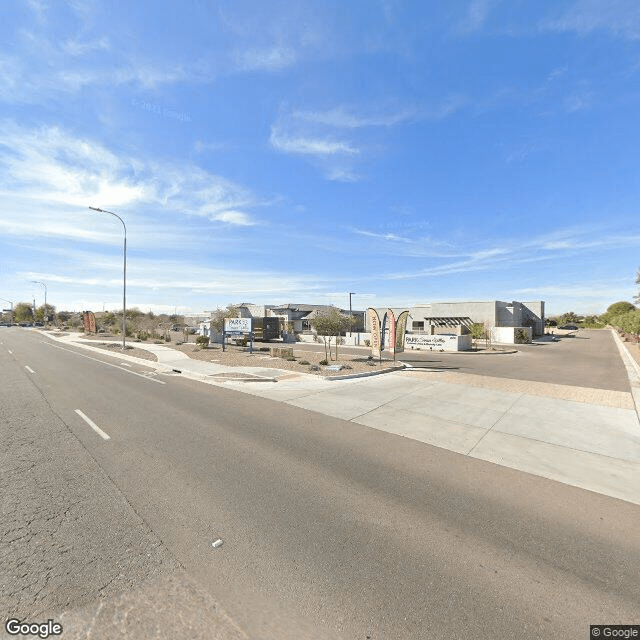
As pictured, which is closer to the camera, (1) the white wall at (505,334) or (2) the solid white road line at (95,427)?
(2) the solid white road line at (95,427)

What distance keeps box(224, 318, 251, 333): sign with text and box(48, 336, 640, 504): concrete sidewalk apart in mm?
9609

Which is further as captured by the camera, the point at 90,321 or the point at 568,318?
the point at 568,318

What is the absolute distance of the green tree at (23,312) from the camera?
11094 cm

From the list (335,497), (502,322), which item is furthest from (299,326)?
(335,497)

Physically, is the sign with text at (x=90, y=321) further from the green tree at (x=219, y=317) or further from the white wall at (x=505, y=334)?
the white wall at (x=505, y=334)

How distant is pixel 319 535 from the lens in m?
3.66

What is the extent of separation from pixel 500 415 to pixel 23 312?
149 metres

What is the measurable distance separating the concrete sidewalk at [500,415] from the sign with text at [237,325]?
378 inches

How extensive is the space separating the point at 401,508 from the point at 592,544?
2105 millimetres

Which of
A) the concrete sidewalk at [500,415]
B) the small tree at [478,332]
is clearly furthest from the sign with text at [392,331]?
the small tree at [478,332]

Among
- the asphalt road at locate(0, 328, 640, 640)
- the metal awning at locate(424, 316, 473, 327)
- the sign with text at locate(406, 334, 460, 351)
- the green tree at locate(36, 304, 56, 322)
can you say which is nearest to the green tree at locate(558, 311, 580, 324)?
the metal awning at locate(424, 316, 473, 327)

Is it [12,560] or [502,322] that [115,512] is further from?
[502,322]

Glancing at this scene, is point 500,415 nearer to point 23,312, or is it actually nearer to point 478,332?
point 478,332

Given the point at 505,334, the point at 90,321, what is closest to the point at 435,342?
the point at 505,334
